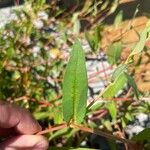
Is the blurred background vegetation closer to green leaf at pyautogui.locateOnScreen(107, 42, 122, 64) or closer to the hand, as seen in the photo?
green leaf at pyautogui.locateOnScreen(107, 42, 122, 64)

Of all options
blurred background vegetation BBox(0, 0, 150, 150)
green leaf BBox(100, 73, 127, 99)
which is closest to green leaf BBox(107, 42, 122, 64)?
blurred background vegetation BBox(0, 0, 150, 150)

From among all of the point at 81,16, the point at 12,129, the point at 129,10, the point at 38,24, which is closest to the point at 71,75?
the point at 12,129

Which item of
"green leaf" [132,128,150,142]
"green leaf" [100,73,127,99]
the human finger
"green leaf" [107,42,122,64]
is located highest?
"green leaf" [107,42,122,64]

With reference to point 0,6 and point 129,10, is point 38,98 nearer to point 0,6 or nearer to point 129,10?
point 0,6

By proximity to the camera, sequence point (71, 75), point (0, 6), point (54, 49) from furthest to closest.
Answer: point (0, 6) → point (54, 49) → point (71, 75)

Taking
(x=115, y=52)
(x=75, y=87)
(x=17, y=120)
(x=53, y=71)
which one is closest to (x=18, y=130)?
(x=17, y=120)

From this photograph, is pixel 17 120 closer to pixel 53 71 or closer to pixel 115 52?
pixel 115 52

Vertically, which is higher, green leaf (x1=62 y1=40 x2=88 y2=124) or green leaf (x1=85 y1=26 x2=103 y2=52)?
green leaf (x1=85 y1=26 x2=103 y2=52)
